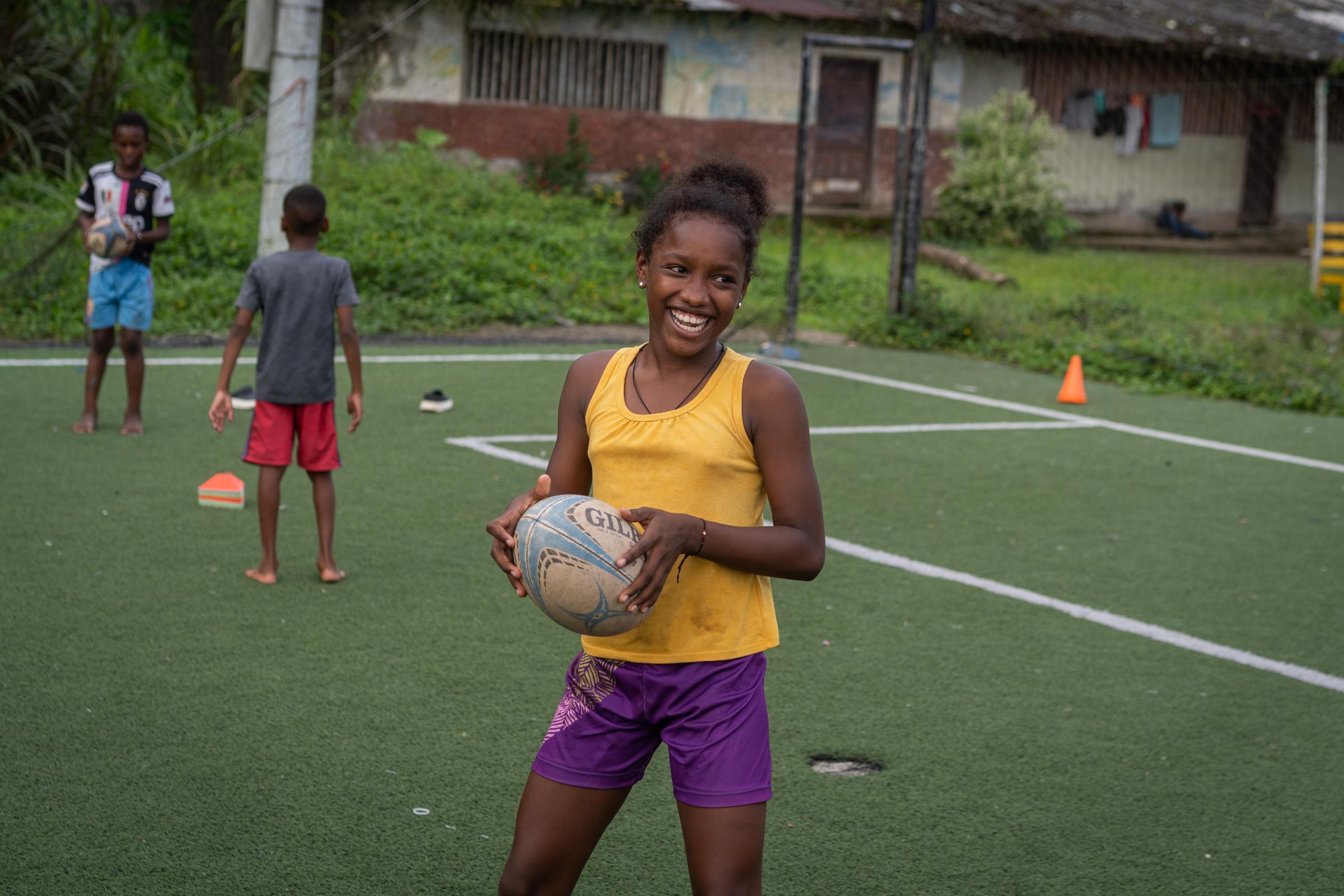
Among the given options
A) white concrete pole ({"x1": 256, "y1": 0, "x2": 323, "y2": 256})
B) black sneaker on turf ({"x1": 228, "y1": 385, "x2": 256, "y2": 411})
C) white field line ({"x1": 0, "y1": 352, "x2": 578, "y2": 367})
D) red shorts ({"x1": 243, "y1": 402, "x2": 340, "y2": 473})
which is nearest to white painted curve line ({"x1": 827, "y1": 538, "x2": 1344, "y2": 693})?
red shorts ({"x1": 243, "y1": 402, "x2": 340, "y2": 473})

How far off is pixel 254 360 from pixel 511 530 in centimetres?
931

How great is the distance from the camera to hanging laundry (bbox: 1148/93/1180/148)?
26266 mm

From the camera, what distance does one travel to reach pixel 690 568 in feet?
9.19

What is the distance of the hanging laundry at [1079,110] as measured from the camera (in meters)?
25.7

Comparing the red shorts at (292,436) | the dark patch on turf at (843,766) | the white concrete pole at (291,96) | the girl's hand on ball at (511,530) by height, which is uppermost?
the white concrete pole at (291,96)

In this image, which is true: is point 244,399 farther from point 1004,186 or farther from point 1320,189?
point 1004,186

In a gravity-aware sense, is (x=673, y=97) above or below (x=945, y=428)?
above

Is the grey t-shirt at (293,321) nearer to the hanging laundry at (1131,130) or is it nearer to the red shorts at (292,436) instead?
the red shorts at (292,436)

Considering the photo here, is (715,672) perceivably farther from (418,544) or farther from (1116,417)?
(1116,417)

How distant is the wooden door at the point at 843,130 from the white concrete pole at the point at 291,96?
13.8 m

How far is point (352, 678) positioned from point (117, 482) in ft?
10.3

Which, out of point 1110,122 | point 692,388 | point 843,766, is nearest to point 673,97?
point 1110,122

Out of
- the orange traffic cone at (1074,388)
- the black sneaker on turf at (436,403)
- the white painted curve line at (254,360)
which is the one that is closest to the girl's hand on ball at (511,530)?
the black sneaker on turf at (436,403)

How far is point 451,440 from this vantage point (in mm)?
8914
